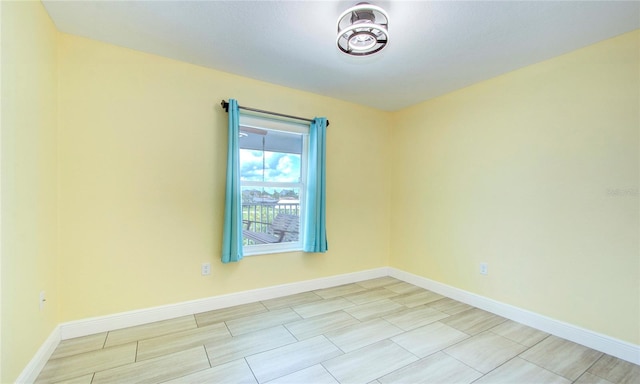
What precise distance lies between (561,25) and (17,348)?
3.87m

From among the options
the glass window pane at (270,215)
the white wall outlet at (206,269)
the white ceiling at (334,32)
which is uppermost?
the white ceiling at (334,32)

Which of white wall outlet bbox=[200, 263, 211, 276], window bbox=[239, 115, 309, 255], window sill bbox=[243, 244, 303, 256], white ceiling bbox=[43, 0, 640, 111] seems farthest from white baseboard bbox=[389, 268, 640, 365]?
white wall outlet bbox=[200, 263, 211, 276]

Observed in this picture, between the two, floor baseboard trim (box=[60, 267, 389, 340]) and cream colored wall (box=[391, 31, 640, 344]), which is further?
floor baseboard trim (box=[60, 267, 389, 340])

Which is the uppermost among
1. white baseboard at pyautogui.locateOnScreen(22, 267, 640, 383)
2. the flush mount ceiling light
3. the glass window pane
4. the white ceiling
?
the white ceiling

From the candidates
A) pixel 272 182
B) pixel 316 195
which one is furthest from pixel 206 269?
pixel 316 195

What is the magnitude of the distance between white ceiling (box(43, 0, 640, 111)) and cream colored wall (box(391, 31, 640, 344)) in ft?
0.92

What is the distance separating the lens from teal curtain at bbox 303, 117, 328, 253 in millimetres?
3172

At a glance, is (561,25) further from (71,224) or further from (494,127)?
(71,224)

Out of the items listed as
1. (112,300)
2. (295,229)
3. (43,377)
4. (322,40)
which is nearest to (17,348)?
(43,377)

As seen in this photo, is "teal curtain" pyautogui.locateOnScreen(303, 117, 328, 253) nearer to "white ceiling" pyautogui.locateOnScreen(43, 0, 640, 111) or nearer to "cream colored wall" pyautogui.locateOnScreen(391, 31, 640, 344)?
"white ceiling" pyautogui.locateOnScreen(43, 0, 640, 111)

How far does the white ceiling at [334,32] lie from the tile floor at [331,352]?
233 centimetres

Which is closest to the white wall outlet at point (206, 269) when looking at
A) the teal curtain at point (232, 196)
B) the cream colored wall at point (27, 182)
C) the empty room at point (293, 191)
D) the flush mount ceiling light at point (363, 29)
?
the empty room at point (293, 191)

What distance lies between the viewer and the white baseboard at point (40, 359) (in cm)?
157

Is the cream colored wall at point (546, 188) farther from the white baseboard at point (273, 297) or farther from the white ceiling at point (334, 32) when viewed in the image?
the white ceiling at point (334, 32)
